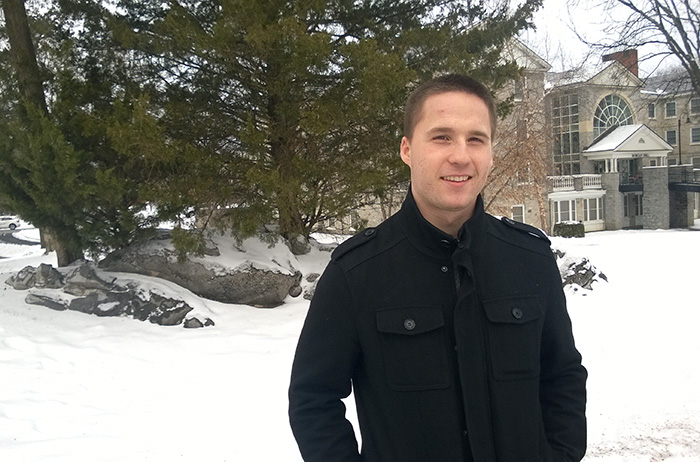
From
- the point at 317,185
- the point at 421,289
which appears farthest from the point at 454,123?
the point at 317,185

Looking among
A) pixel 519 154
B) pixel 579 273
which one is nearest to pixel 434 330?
pixel 579 273

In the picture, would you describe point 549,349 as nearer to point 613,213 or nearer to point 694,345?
point 694,345

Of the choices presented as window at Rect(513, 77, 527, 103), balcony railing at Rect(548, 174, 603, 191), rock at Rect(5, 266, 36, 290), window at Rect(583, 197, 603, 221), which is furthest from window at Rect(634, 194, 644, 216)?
rock at Rect(5, 266, 36, 290)

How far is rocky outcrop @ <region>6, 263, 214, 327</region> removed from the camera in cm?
857

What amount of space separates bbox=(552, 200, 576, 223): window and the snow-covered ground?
24.9 m

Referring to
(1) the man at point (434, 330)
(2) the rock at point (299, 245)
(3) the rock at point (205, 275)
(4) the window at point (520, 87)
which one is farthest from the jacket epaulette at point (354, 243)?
(4) the window at point (520, 87)

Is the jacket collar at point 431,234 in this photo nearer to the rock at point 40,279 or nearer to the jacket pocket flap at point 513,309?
the jacket pocket flap at point 513,309

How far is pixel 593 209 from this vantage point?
35.4m

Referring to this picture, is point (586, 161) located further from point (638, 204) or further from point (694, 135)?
point (694, 135)

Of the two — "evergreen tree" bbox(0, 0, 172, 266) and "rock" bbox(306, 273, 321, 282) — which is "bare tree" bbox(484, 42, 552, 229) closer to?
"rock" bbox(306, 273, 321, 282)

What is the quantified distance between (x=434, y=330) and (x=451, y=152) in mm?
588

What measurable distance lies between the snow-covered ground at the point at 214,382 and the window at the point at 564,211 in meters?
24.9

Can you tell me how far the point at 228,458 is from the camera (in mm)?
4410

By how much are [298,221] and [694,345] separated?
6992 mm
